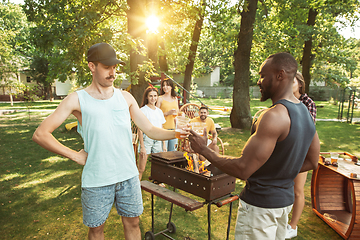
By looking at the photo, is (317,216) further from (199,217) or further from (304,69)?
(304,69)

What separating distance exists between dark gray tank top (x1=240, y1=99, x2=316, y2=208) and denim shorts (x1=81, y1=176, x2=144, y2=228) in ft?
3.58

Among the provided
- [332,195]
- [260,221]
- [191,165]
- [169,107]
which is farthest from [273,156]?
[169,107]

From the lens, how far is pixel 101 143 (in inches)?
86.3

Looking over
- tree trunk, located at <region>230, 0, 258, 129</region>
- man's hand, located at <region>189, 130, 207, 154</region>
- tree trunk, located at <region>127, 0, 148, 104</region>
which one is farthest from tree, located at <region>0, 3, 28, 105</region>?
man's hand, located at <region>189, 130, 207, 154</region>

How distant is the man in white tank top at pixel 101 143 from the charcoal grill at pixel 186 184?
831 millimetres

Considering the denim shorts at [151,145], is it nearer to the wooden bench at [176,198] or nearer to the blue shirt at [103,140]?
the wooden bench at [176,198]

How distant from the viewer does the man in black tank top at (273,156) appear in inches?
67.0

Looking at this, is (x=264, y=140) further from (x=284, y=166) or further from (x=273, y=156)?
(x=284, y=166)

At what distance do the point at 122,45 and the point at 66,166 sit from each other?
409cm

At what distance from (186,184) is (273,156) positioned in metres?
1.61

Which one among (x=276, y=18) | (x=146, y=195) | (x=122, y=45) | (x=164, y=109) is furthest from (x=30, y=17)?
(x=276, y=18)

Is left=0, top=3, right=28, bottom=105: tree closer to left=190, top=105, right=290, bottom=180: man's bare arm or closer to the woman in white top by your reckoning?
the woman in white top

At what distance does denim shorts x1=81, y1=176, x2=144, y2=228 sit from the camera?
7.25ft

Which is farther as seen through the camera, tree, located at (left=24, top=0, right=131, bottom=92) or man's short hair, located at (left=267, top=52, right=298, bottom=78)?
tree, located at (left=24, top=0, right=131, bottom=92)
